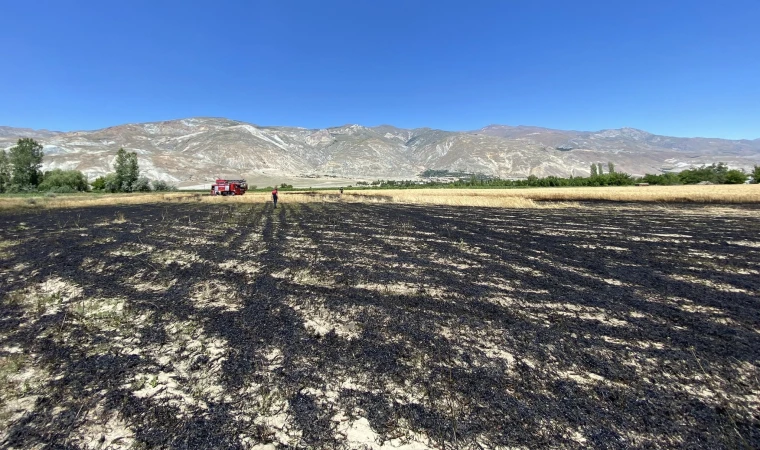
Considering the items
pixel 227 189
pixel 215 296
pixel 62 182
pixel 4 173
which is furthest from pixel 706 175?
pixel 4 173

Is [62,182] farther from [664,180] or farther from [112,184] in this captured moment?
[664,180]

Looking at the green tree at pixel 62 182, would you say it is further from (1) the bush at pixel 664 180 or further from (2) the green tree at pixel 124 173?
(1) the bush at pixel 664 180

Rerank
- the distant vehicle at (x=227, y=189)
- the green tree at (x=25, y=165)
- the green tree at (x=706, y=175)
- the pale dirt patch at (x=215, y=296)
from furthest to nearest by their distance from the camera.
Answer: the green tree at (x=706, y=175) → the green tree at (x=25, y=165) → the distant vehicle at (x=227, y=189) → the pale dirt patch at (x=215, y=296)

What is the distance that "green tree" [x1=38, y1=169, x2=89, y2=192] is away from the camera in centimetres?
7294

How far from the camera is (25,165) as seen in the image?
74312mm

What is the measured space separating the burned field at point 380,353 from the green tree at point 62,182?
8606 centimetres

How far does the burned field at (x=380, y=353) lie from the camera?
3.44m

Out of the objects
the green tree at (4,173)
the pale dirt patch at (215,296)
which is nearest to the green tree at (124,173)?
the green tree at (4,173)

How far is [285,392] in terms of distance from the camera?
13.2 ft

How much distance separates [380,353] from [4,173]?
109m

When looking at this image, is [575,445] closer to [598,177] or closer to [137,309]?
[137,309]

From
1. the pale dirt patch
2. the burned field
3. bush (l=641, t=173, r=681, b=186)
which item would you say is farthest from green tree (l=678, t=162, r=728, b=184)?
the pale dirt patch

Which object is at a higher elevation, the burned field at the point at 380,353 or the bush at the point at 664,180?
the bush at the point at 664,180

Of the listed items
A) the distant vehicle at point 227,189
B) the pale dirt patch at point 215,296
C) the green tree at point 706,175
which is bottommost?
the pale dirt patch at point 215,296
